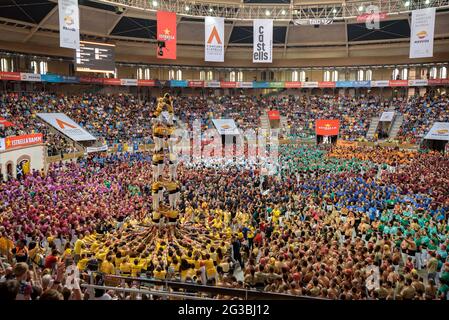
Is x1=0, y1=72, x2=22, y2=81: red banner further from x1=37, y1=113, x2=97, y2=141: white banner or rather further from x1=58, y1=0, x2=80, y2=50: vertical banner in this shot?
x1=58, y1=0, x2=80, y2=50: vertical banner

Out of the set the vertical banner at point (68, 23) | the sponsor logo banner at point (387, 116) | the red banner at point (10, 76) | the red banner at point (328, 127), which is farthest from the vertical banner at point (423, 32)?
the red banner at point (10, 76)

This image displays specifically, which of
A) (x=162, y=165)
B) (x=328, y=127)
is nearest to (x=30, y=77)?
(x=328, y=127)

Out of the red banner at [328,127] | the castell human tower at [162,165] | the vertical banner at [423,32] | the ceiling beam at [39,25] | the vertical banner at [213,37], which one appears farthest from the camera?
the red banner at [328,127]

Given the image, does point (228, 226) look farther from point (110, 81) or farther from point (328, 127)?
point (110, 81)

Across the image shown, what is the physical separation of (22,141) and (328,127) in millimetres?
32098

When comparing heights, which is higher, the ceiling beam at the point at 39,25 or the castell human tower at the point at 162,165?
the ceiling beam at the point at 39,25

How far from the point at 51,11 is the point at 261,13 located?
23.8m

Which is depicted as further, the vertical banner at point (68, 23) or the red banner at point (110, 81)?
the red banner at point (110, 81)

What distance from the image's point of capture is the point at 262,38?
3759 cm

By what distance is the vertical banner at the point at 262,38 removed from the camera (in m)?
37.3

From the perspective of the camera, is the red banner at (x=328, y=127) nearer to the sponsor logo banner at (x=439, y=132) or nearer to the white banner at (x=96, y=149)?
the sponsor logo banner at (x=439, y=132)

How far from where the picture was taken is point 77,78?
1801 inches

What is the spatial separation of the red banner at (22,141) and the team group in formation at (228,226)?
7.99 feet
